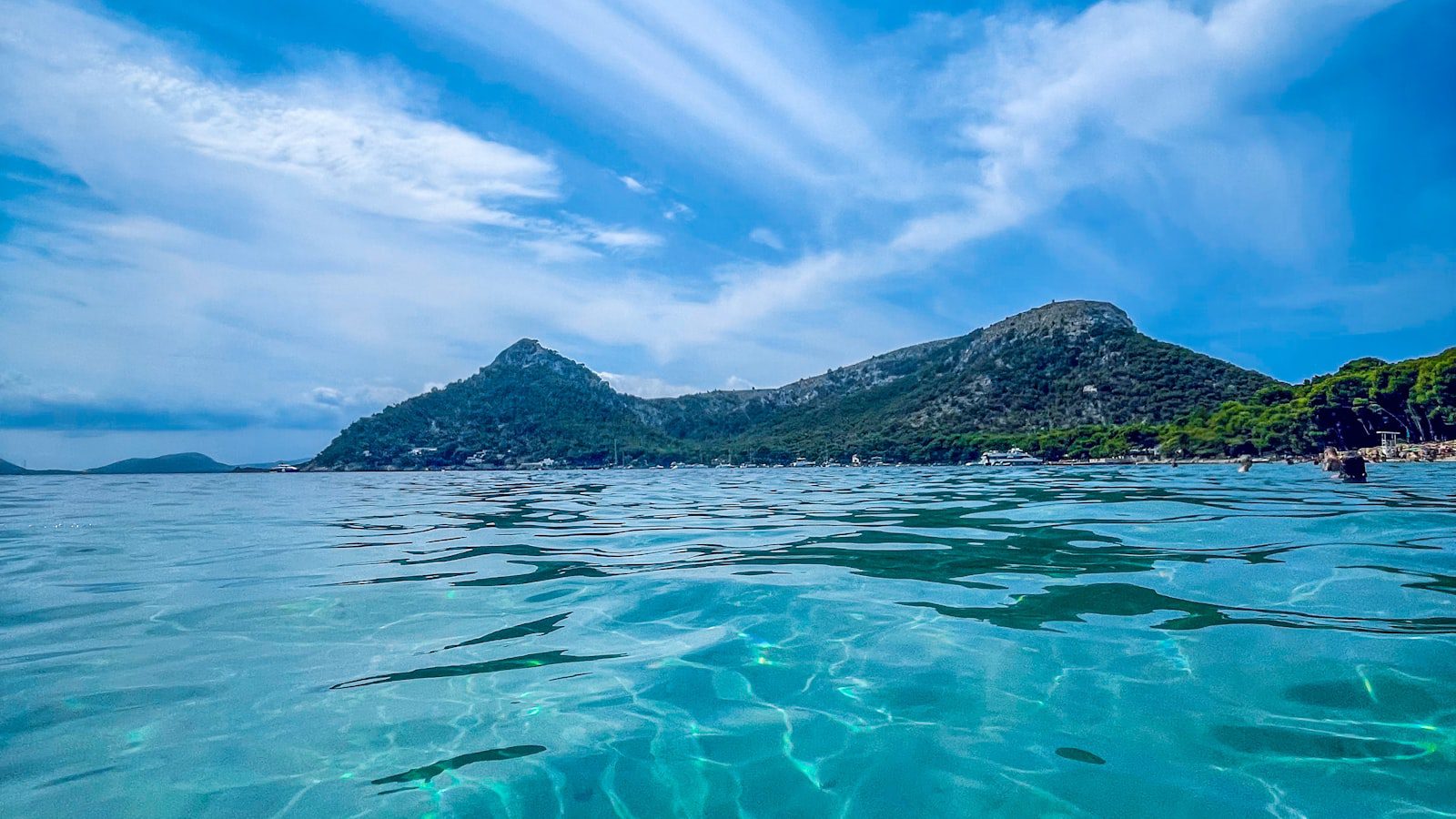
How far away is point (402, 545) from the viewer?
43.7 ft

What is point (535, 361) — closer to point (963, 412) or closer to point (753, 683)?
point (963, 412)

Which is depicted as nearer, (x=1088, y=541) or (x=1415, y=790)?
(x=1415, y=790)

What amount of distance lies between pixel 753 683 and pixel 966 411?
132 meters

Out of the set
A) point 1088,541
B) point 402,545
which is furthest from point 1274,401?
point 402,545

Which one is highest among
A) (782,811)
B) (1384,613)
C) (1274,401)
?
(1274,401)

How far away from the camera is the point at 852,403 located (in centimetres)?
16738

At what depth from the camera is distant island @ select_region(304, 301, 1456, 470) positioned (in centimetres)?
7169

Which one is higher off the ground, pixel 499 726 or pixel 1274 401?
pixel 1274 401

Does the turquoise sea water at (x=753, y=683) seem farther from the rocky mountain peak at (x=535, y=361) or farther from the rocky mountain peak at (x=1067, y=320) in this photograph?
the rocky mountain peak at (x=535, y=361)

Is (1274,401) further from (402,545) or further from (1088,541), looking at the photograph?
(402,545)

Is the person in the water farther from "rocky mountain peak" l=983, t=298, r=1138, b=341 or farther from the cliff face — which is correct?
"rocky mountain peak" l=983, t=298, r=1138, b=341

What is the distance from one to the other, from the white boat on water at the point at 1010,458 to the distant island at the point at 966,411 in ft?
6.82

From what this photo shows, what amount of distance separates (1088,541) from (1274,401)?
9424 centimetres

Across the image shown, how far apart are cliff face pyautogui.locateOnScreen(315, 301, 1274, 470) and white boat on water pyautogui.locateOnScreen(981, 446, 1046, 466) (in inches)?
969
